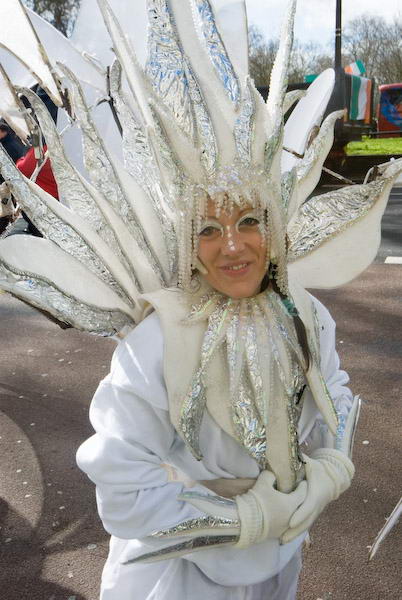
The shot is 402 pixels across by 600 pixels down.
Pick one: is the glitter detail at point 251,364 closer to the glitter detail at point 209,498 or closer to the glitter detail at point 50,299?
the glitter detail at point 209,498

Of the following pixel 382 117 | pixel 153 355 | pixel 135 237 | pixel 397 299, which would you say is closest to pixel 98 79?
pixel 135 237

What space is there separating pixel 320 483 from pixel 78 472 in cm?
211

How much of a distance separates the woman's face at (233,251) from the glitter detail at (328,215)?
297mm

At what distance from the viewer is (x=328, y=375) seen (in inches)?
73.8

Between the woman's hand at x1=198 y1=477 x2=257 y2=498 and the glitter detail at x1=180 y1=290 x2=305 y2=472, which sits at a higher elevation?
the glitter detail at x1=180 y1=290 x2=305 y2=472

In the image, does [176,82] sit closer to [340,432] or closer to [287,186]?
[287,186]

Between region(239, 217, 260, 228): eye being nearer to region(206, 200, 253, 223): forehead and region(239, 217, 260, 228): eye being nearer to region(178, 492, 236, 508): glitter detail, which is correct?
region(206, 200, 253, 223): forehead

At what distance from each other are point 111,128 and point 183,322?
2.53 feet

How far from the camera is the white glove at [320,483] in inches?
61.5

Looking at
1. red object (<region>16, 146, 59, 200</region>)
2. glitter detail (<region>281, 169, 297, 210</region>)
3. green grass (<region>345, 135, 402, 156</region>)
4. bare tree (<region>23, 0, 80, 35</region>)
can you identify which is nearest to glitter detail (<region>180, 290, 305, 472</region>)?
glitter detail (<region>281, 169, 297, 210</region>)

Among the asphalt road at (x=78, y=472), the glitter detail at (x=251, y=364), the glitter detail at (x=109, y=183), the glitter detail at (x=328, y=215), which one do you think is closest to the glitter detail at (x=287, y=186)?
the glitter detail at (x=328, y=215)

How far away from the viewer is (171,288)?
1650 millimetres

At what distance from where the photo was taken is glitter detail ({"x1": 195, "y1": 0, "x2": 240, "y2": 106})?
1.54m

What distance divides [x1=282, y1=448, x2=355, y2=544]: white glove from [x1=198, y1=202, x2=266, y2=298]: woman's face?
445 millimetres
